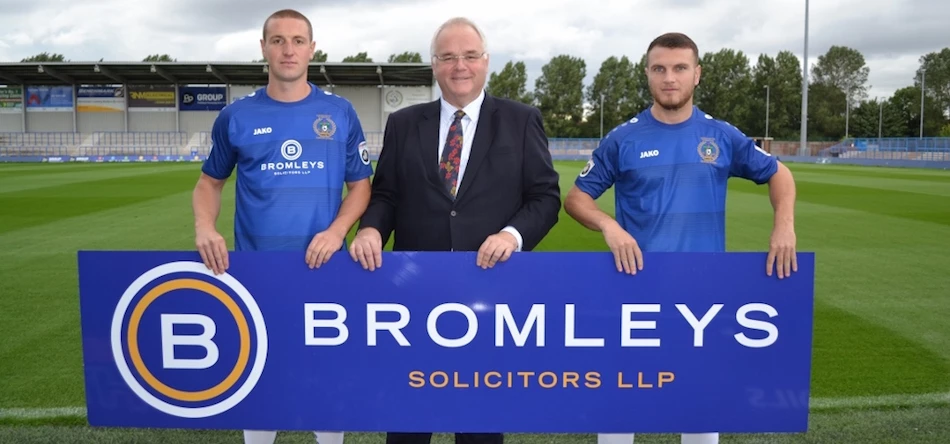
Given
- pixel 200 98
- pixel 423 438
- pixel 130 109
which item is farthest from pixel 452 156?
pixel 130 109

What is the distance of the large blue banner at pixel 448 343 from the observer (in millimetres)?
2137

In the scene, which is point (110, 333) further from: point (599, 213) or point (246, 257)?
point (599, 213)

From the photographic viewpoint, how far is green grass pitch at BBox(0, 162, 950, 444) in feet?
11.1

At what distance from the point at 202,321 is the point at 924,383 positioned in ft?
12.6

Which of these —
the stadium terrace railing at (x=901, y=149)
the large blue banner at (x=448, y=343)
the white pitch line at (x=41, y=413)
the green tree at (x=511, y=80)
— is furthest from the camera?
the green tree at (x=511, y=80)

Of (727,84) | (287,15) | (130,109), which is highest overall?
(727,84)

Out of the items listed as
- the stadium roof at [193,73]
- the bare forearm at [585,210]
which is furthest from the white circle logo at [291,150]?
the stadium roof at [193,73]

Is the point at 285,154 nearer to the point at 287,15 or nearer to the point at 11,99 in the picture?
the point at 287,15

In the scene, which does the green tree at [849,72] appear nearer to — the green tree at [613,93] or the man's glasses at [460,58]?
the green tree at [613,93]

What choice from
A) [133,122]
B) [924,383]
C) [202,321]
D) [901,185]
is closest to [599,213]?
[202,321]

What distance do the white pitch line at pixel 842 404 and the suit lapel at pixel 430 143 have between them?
232 cm

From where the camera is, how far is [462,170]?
8.30 feet

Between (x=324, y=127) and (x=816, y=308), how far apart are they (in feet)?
14.9

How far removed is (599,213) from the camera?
2.50m
